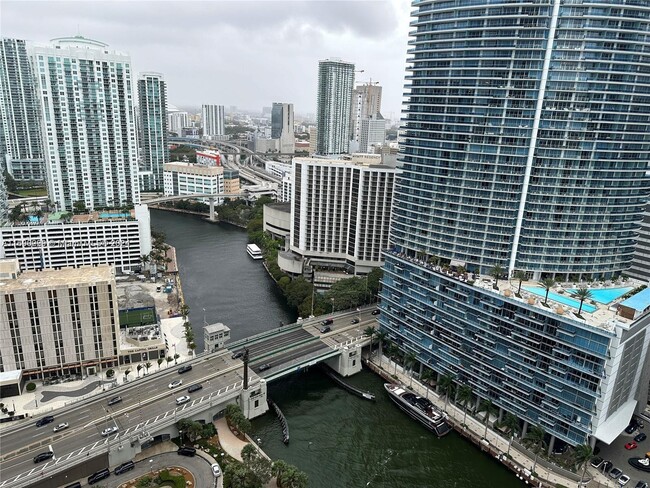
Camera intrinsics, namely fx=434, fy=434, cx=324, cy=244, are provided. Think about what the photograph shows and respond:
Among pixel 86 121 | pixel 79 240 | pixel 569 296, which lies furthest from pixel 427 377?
pixel 86 121

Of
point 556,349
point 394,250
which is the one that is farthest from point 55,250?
point 556,349

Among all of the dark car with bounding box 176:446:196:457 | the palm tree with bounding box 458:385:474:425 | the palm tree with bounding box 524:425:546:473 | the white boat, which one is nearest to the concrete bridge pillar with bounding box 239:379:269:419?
the dark car with bounding box 176:446:196:457

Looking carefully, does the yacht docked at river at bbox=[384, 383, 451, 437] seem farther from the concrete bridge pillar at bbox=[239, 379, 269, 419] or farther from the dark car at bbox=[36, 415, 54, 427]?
the dark car at bbox=[36, 415, 54, 427]

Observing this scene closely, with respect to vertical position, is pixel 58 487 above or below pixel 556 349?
below

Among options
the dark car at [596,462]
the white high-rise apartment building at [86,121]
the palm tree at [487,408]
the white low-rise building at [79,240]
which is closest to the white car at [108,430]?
the palm tree at [487,408]

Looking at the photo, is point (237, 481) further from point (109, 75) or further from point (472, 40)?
point (109, 75)

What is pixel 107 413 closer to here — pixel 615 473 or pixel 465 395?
pixel 465 395

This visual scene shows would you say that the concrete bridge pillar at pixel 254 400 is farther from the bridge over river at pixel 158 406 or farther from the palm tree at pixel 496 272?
the palm tree at pixel 496 272
